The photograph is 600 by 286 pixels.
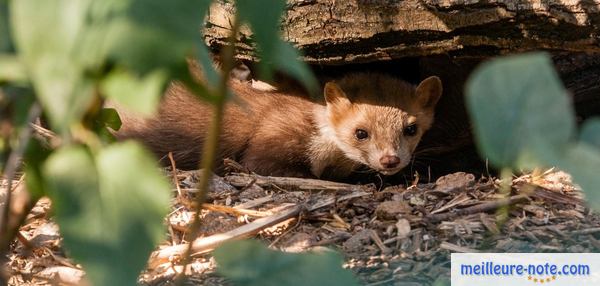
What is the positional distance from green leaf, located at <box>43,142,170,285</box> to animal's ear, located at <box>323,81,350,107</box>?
16.6ft

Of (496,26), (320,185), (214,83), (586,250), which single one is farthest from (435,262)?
(214,83)

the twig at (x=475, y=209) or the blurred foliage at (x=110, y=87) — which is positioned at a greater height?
the blurred foliage at (x=110, y=87)

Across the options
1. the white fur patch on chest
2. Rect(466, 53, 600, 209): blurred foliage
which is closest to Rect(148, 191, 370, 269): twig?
Rect(466, 53, 600, 209): blurred foliage

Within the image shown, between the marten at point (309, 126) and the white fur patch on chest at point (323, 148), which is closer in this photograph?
the marten at point (309, 126)

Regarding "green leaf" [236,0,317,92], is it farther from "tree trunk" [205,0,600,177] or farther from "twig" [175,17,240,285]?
"tree trunk" [205,0,600,177]

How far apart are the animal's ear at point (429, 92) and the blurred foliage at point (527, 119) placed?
4.96 metres

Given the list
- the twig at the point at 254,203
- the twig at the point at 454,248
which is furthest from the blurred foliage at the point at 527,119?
the twig at the point at 254,203

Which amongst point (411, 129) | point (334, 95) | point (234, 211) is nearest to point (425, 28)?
point (234, 211)

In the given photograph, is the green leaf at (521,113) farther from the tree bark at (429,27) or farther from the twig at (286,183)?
the twig at (286,183)

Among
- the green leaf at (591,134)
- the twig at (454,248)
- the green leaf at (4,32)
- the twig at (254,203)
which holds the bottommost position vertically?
the twig at (254,203)

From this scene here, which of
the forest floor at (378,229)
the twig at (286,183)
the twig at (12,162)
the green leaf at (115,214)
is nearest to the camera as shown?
the green leaf at (115,214)

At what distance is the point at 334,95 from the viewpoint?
6.29 meters

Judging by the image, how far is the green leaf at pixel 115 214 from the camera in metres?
1.14

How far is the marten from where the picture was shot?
5996 millimetres
